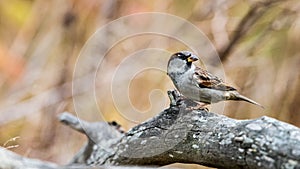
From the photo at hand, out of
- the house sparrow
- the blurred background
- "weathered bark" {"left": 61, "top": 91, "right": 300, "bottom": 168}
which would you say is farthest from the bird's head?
the blurred background

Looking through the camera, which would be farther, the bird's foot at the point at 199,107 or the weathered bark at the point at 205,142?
the bird's foot at the point at 199,107

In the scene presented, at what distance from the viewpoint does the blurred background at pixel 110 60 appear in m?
3.98

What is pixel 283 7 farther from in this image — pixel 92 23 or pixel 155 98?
pixel 92 23

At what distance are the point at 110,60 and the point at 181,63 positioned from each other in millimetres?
2113

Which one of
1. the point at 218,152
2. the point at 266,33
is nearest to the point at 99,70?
the point at 266,33

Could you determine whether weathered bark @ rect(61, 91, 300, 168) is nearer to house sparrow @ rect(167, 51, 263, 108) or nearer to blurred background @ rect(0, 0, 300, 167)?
house sparrow @ rect(167, 51, 263, 108)

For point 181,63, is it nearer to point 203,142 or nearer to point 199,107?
point 199,107

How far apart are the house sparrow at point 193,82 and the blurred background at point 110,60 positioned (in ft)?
4.39

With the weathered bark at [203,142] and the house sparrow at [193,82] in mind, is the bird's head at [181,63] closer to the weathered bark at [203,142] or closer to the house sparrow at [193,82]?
the house sparrow at [193,82]

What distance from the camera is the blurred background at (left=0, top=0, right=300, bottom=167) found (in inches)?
157

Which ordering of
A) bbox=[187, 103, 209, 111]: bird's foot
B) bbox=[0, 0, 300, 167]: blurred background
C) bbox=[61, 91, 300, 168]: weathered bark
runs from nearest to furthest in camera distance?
bbox=[61, 91, 300, 168]: weathered bark
bbox=[187, 103, 209, 111]: bird's foot
bbox=[0, 0, 300, 167]: blurred background

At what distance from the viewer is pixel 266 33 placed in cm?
405

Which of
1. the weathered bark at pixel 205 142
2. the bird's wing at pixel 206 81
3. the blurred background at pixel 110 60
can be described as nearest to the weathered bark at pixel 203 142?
the weathered bark at pixel 205 142

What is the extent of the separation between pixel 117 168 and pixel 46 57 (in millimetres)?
2653
